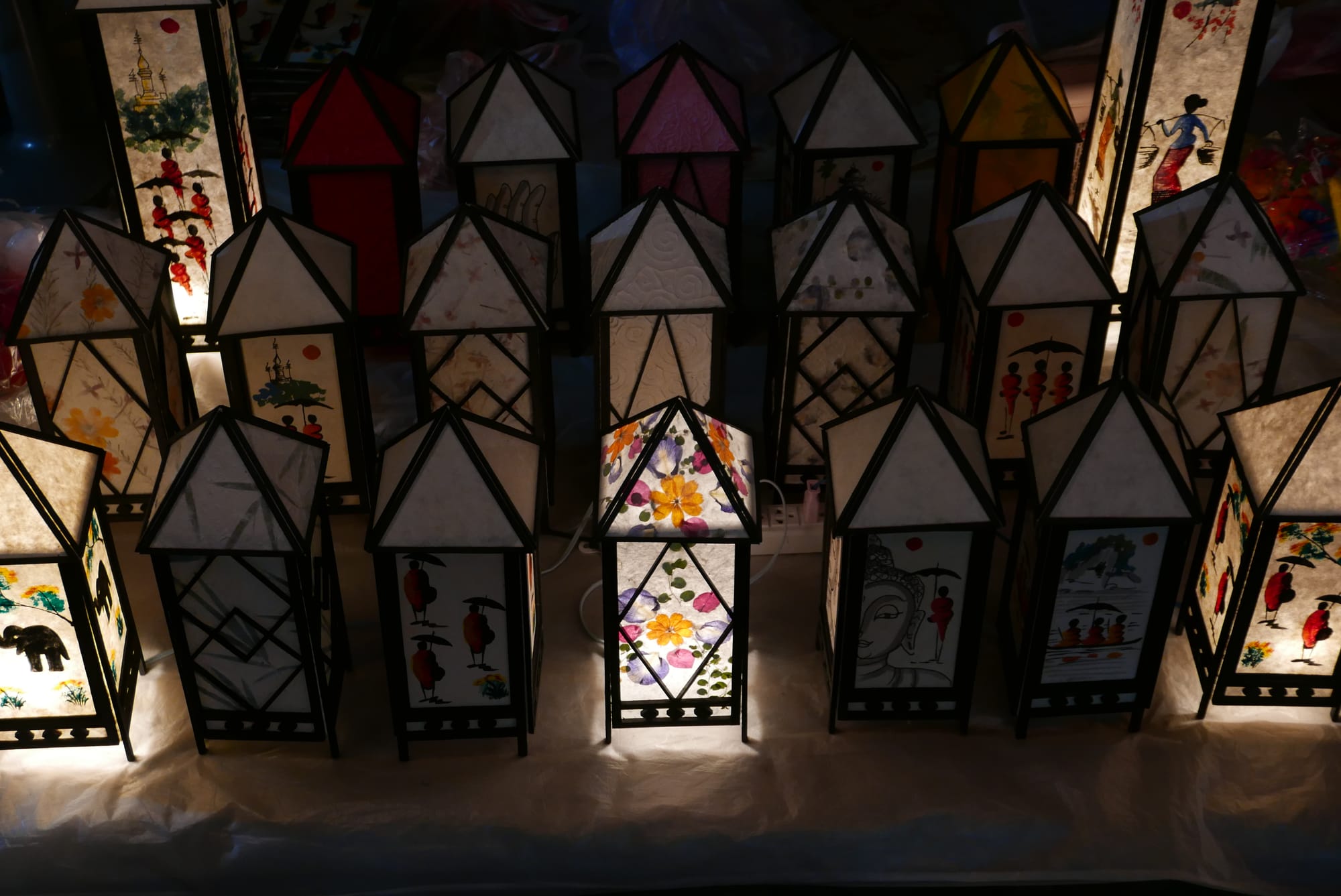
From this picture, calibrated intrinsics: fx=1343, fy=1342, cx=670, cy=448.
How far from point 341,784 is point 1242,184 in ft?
10.3

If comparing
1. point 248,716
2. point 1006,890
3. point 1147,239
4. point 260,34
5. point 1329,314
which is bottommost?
point 1006,890

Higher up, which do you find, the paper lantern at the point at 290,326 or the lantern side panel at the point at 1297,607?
the paper lantern at the point at 290,326

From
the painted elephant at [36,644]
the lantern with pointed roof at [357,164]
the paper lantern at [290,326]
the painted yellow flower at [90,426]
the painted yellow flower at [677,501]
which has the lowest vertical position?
the painted elephant at [36,644]

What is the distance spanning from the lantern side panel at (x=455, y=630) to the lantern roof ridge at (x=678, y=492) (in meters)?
0.32

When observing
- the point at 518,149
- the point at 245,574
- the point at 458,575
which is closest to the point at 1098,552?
the point at 458,575

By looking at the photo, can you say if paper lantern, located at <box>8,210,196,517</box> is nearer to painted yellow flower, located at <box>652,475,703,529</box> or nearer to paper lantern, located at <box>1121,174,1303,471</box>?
painted yellow flower, located at <box>652,475,703,529</box>

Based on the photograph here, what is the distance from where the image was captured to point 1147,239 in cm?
422

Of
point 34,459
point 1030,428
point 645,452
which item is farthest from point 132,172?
point 1030,428

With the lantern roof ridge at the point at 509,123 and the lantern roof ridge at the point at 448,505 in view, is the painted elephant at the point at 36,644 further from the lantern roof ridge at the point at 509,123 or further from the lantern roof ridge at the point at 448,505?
the lantern roof ridge at the point at 509,123

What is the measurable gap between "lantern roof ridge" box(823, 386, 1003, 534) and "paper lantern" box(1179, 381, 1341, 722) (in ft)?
2.24

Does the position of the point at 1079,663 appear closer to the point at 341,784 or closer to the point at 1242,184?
the point at 1242,184

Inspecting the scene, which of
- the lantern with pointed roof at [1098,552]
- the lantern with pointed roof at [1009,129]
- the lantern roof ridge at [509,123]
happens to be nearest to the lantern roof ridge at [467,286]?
the lantern roof ridge at [509,123]

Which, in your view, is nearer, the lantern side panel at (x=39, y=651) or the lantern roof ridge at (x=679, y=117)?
the lantern side panel at (x=39, y=651)

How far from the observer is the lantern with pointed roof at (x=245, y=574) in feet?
10.4
